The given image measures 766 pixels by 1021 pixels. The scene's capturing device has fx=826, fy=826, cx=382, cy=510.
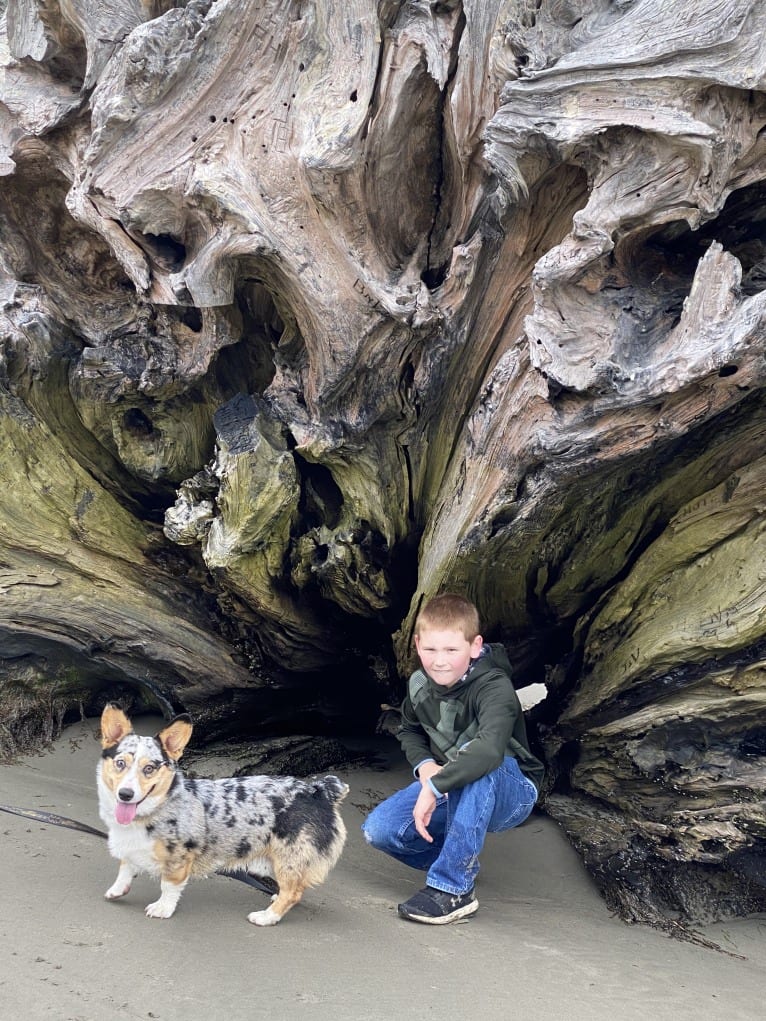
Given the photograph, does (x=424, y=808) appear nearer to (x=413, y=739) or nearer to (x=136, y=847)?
(x=413, y=739)

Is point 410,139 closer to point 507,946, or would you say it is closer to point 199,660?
point 199,660

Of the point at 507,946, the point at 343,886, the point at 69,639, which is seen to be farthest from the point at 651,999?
the point at 69,639

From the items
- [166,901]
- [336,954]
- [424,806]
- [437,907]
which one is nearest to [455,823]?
[424,806]

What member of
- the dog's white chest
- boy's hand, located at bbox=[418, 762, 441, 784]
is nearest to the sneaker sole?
boy's hand, located at bbox=[418, 762, 441, 784]

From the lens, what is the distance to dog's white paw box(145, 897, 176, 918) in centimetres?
285

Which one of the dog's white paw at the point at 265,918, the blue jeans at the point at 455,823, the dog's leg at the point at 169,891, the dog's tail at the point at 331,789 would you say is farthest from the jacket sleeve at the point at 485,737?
the dog's leg at the point at 169,891

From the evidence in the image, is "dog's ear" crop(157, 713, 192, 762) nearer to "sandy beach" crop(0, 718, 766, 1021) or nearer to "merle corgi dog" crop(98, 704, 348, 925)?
"merle corgi dog" crop(98, 704, 348, 925)

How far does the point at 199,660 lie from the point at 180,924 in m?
2.15

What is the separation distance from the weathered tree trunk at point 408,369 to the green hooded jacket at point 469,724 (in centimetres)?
63

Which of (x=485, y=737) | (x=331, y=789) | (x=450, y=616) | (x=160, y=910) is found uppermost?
(x=450, y=616)

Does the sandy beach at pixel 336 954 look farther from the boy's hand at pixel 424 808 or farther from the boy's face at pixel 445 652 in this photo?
the boy's face at pixel 445 652

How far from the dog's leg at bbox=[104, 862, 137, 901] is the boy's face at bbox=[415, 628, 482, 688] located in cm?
138

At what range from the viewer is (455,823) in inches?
134

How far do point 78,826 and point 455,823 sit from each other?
5.41ft
